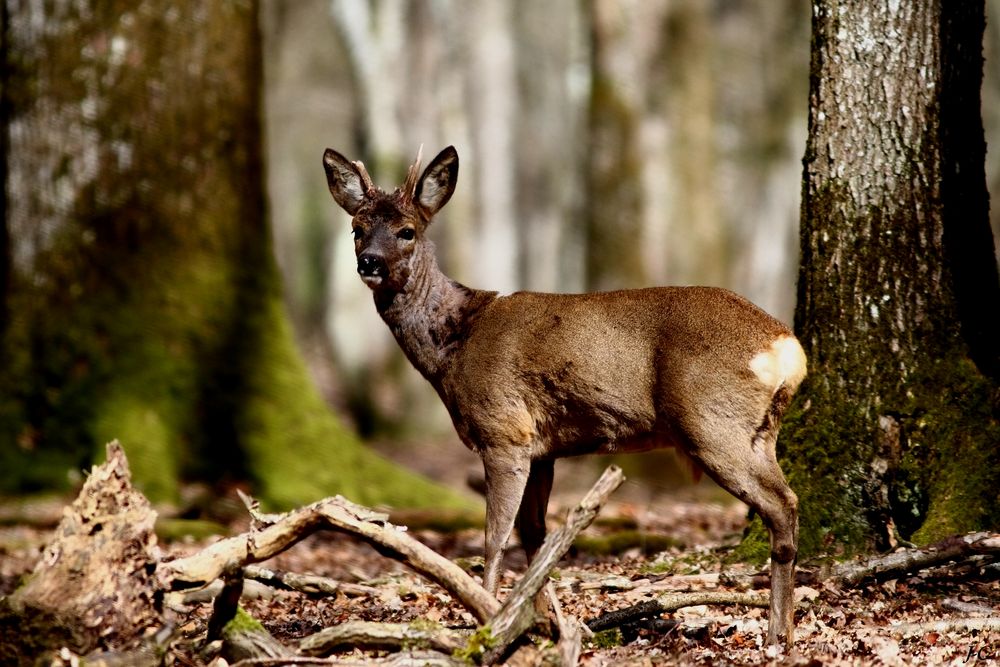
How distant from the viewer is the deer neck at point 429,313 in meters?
6.95

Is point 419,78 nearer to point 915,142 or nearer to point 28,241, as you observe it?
point 28,241

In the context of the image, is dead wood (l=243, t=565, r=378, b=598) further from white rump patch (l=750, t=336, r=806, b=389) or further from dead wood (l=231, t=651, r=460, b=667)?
white rump patch (l=750, t=336, r=806, b=389)

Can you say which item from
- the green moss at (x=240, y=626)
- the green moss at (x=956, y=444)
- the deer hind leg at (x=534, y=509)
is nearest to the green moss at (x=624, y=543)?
the deer hind leg at (x=534, y=509)

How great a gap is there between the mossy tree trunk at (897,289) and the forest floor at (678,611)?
0.51 metres

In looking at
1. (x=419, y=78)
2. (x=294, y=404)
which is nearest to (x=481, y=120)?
(x=419, y=78)

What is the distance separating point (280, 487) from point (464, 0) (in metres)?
18.7

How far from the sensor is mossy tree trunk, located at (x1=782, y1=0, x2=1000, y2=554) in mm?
6918

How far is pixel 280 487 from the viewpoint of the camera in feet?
32.8

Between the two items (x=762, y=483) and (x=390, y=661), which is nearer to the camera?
(x=390, y=661)

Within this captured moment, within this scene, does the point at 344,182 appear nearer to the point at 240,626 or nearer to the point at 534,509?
the point at 534,509

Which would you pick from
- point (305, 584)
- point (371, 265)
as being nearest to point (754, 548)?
point (305, 584)

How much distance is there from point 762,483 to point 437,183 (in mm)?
2514

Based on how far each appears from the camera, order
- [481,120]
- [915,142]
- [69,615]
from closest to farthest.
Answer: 1. [69,615]
2. [915,142]
3. [481,120]

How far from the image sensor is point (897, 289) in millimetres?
6957
